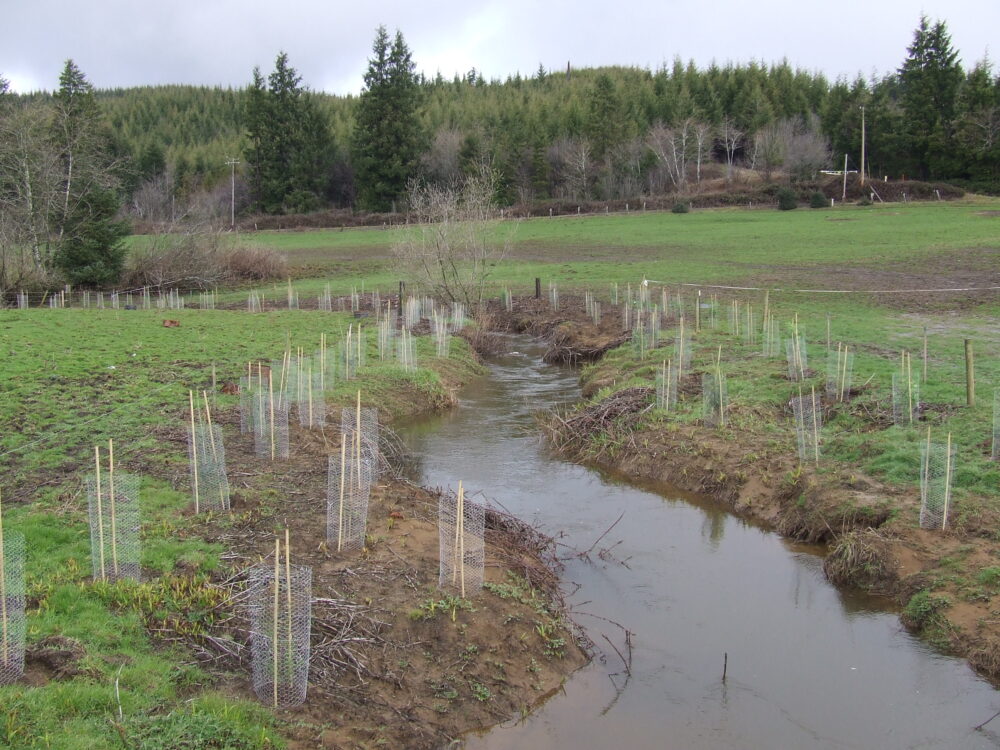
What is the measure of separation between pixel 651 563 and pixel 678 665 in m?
2.86

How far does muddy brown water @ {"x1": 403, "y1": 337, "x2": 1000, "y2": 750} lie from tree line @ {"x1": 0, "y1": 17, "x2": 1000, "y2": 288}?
58581 mm

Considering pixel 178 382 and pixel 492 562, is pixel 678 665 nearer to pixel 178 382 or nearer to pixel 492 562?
pixel 492 562

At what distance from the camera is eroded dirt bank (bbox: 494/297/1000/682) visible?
34.5 ft

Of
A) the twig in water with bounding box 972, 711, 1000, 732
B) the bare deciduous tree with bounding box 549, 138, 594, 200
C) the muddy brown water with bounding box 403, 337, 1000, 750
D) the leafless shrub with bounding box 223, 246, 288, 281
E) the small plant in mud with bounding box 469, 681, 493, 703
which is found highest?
the bare deciduous tree with bounding box 549, 138, 594, 200

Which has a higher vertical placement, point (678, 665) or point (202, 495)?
point (202, 495)

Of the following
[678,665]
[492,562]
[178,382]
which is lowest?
[678,665]

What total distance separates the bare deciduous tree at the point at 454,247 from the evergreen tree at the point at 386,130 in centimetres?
4421

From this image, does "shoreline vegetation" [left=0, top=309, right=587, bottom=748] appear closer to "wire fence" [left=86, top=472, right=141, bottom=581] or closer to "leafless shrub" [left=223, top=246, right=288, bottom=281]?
"wire fence" [left=86, top=472, right=141, bottom=581]

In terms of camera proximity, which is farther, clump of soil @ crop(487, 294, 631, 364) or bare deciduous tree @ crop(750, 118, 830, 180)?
bare deciduous tree @ crop(750, 118, 830, 180)

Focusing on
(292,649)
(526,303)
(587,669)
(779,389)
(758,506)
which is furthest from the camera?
(526,303)

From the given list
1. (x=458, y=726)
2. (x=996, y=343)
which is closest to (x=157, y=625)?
(x=458, y=726)

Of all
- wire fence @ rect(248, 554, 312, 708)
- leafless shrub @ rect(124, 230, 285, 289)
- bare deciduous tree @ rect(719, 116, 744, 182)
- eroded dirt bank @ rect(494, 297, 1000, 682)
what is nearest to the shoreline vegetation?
wire fence @ rect(248, 554, 312, 708)

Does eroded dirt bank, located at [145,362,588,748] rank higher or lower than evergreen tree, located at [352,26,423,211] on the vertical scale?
lower

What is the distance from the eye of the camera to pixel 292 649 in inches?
319
